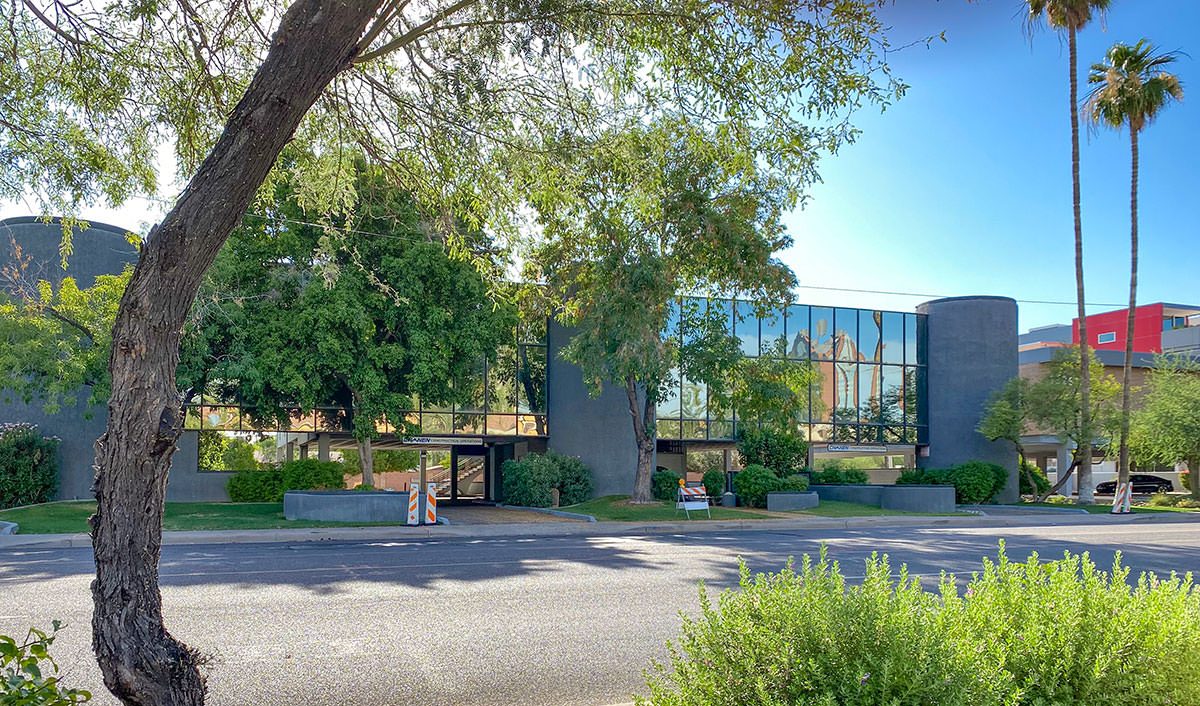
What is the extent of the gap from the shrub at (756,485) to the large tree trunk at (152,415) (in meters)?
27.1

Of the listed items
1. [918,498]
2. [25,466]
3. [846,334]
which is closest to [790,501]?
[918,498]

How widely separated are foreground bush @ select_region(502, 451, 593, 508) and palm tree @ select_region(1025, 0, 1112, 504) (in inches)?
764

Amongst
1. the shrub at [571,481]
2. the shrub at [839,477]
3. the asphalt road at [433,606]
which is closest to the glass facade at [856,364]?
the shrub at [839,477]

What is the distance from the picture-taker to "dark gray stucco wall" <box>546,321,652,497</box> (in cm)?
3062

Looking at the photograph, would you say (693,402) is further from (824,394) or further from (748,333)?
(824,394)

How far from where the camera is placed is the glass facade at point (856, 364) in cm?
3681

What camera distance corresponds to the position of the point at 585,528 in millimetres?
21797

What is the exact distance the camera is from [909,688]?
3439 mm

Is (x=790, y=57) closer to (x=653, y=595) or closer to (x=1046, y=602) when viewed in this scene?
(x=1046, y=602)

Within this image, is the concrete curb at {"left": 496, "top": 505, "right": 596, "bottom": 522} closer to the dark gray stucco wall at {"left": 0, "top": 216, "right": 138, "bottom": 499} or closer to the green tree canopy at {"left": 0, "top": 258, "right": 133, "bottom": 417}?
the green tree canopy at {"left": 0, "top": 258, "right": 133, "bottom": 417}

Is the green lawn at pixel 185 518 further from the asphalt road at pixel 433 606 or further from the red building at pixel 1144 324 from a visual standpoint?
the red building at pixel 1144 324

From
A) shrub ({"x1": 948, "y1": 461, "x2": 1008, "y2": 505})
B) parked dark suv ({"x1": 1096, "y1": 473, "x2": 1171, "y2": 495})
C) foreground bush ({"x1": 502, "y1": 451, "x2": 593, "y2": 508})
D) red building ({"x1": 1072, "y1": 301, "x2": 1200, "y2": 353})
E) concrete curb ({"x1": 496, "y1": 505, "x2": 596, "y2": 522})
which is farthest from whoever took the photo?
red building ({"x1": 1072, "y1": 301, "x2": 1200, "y2": 353})

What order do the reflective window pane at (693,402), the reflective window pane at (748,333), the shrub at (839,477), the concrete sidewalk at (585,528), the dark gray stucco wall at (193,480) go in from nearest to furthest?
1. the concrete sidewalk at (585,528)
2. the dark gray stucco wall at (193,480)
3. the reflective window pane at (693,402)
4. the shrub at (839,477)
5. the reflective window pane at (748,333)

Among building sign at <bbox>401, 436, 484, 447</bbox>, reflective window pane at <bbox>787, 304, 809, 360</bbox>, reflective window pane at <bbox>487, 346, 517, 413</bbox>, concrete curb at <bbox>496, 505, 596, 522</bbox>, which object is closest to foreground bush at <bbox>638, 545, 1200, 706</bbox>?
concrete curb at <bbox>496, 505, 596, 522</bbox>
